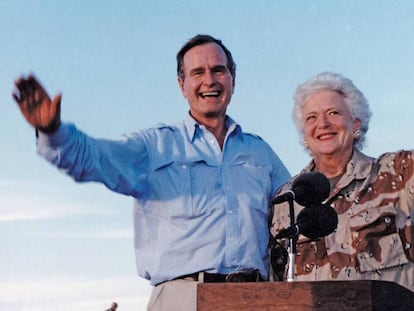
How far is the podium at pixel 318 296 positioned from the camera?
332 cm

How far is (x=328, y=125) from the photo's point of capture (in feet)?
17.4

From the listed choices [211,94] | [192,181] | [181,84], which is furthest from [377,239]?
[181,84]

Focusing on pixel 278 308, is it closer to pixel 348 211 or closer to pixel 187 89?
pixel 348 211

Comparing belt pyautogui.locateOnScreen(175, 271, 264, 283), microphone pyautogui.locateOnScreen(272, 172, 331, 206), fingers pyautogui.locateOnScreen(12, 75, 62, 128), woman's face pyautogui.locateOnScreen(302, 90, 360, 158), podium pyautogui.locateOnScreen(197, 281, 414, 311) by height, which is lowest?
podium pyautogui.locateOnScreen(197, 281, 414, 311)

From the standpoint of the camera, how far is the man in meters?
4.64

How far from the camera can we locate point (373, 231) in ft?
16.0

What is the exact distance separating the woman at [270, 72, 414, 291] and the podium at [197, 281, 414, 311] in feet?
4.67

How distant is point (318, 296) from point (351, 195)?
5.93 ft

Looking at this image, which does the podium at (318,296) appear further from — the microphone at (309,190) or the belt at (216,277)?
the belt at (216,277)

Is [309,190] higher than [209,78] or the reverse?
the reverse

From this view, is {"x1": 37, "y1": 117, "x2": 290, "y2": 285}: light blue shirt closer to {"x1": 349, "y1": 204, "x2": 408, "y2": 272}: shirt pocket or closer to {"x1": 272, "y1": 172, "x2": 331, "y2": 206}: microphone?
{"x1": 349, "y1": 204, "x2": 408, "y2": 272}: shirt pocket

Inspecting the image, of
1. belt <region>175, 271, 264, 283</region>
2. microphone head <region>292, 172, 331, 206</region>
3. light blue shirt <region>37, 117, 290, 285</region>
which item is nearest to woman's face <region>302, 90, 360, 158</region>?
light blue shirt <region>37, 117, 290, 285</region>

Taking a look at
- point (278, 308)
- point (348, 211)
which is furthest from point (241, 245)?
point (278, 308)

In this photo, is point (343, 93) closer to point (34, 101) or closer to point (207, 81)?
point (207, 81)
